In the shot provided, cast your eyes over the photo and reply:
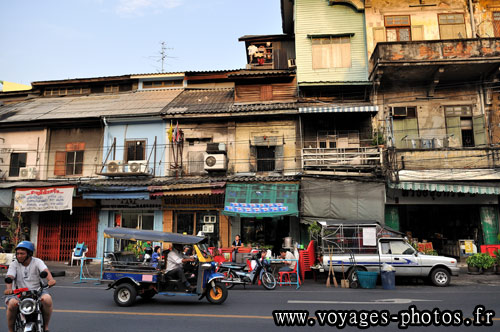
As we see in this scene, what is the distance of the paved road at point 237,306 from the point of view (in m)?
6.69

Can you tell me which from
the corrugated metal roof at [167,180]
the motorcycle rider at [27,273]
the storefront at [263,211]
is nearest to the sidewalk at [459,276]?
the storefront at [263,211]

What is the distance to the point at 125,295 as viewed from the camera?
8.70m

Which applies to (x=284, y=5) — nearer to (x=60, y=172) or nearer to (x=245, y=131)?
(x=245, y=131)

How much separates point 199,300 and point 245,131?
36.9ft

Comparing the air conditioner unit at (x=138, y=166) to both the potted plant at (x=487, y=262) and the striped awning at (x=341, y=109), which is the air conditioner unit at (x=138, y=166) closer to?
the striped awning at (x=341, y=109)

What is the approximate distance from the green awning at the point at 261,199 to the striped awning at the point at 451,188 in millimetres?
4827

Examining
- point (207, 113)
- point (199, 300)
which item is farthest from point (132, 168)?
point (199, 300)

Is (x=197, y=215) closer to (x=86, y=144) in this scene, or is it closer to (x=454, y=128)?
(x=86, y=144)

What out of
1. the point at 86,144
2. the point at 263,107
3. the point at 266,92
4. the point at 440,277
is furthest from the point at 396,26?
the point at 86,144

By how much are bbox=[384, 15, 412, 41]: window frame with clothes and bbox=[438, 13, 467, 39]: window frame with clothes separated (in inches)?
62.4

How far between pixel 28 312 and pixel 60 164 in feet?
57.6

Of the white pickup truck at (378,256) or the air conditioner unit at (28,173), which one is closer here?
the white pickup truck at (378,256)

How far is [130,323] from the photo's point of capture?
271 inches

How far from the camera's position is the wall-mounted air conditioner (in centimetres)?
1867
